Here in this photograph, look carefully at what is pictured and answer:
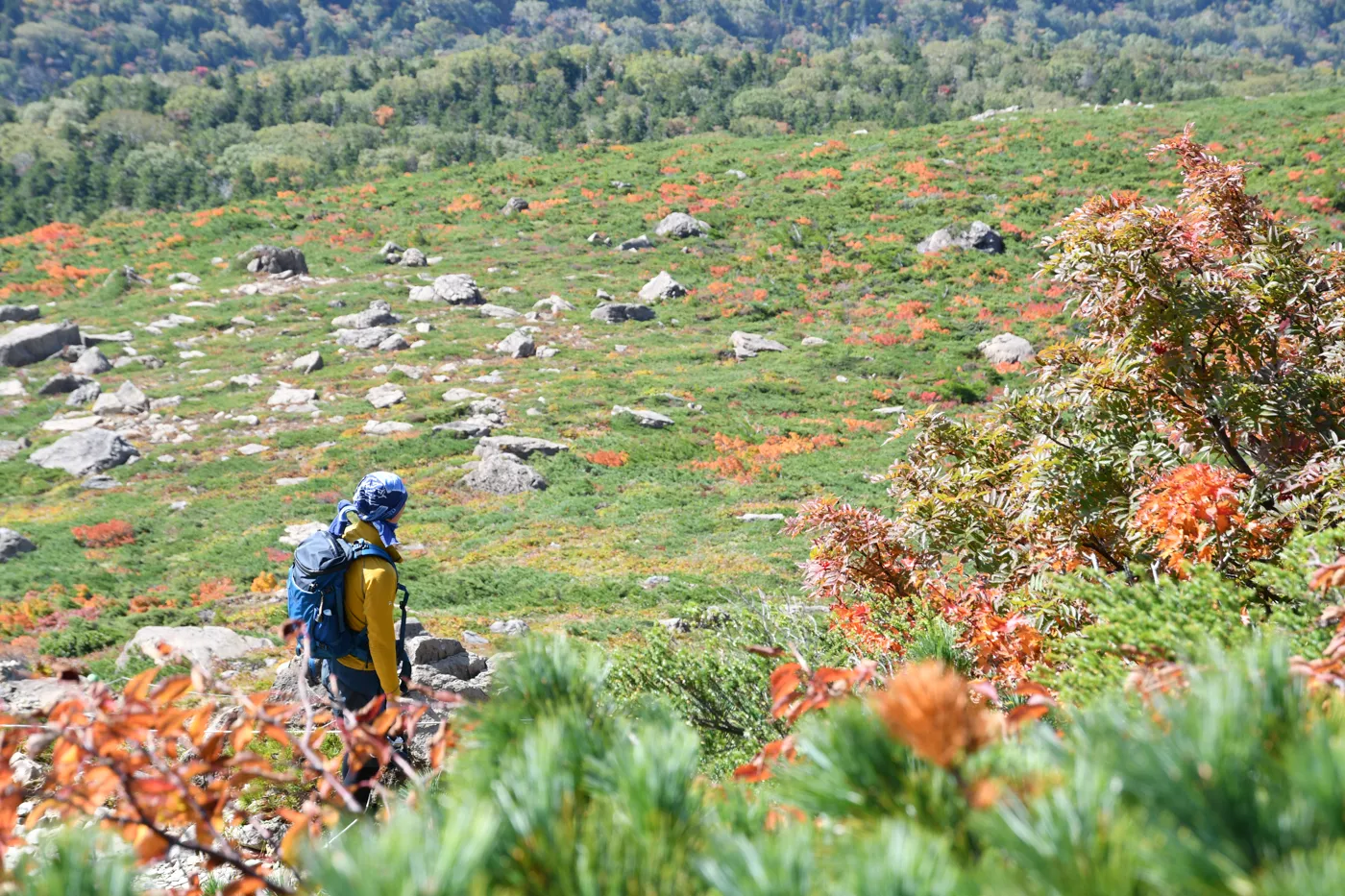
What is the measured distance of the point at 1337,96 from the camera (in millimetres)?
40750

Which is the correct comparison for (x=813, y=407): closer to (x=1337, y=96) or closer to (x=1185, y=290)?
(x=1185, y=290)

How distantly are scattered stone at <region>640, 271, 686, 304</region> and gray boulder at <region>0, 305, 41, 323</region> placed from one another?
63.6 feet

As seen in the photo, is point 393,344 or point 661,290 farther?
point 661,290

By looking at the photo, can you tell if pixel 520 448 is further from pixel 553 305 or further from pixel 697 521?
pixel 553 305

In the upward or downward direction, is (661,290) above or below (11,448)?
below

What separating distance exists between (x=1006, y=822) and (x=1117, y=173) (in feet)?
133

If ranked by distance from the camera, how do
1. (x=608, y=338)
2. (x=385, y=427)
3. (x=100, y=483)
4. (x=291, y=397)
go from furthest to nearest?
(x=608, y=338), (x=291, y=397), (x=385, y=427), (x=100, y=483)

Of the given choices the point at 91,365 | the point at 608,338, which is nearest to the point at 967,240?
the point at 608,338

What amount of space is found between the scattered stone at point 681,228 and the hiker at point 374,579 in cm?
3050

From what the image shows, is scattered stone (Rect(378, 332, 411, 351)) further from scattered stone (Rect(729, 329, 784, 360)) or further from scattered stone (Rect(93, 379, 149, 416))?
scattered stone (Rect(729, 329, 784, 360))

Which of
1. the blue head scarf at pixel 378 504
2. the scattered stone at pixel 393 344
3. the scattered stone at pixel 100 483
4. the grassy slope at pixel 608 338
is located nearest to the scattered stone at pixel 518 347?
the grassy slope at pixel 608 338

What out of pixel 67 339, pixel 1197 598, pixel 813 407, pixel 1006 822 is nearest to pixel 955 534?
pixel 1197 598

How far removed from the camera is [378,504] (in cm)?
424

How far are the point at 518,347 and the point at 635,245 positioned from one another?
35.7ft
